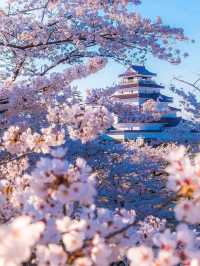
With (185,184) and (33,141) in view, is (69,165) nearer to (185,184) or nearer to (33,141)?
(185,184)

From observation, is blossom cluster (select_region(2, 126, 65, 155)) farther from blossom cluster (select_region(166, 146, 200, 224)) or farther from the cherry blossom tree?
blossom cluster (select_region(166, 146, 200, 224))

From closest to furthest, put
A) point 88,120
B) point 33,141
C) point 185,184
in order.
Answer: point 185,184 < point 33,141 < point 88,120

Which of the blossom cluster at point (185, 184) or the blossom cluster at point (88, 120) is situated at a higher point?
the blossom cluster at point (88, 120)

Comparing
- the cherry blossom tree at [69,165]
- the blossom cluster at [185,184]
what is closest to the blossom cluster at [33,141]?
the cherry blossom tree at [69,165]

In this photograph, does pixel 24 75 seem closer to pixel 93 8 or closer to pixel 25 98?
pixel 93 8

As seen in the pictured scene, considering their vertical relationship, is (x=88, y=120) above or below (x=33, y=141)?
above

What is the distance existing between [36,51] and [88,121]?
9038 millimetres

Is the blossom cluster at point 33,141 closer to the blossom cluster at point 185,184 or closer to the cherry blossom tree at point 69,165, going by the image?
the cherry blossom tree at point 69,165

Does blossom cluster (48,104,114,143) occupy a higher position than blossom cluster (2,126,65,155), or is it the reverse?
blossom cluster (48,104,114,143)

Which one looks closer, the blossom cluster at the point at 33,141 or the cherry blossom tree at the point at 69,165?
the cherry blossom tree at the point at 69,165

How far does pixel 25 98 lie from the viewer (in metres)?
10.7

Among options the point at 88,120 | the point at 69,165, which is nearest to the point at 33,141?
the point at 88,120

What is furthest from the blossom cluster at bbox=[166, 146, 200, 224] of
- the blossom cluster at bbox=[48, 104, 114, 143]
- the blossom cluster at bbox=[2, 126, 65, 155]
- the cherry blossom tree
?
the blossom cluster at bbox=[48, 104, 114, 143]

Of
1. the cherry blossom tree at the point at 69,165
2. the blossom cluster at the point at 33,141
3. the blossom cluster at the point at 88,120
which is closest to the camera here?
the cherry blossom tree at the point at 69,165
